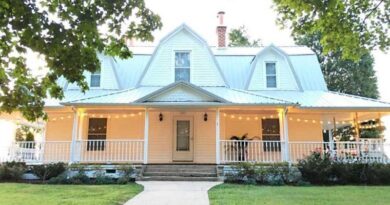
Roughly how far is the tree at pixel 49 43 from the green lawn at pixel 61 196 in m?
3.11

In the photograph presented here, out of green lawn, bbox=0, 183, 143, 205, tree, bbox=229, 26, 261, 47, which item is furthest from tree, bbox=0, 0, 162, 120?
tree, bbox=229, 26, 261, 47

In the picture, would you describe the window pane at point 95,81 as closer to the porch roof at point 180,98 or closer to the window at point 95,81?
the window at point 95,81

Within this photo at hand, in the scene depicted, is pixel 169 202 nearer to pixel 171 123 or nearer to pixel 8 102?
pixel 8 102

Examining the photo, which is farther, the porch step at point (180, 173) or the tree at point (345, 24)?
the porch step at point (180, 173)

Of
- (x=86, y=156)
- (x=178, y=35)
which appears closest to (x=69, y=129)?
(x=86, y=156)

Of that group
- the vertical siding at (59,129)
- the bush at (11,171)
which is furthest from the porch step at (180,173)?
the vertical siding at (59,129)

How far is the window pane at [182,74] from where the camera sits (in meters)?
17.6

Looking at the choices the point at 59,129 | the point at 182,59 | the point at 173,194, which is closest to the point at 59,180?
the point at 59,129

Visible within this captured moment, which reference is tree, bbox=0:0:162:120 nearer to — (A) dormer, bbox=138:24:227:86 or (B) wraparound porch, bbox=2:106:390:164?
(B) wraparound porch, bbox=2:106:390:164

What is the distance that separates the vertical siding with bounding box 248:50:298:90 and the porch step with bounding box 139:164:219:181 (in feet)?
18.0

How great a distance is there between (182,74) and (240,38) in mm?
20296

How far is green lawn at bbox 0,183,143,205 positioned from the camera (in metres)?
8.52

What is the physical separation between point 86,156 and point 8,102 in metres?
10.8

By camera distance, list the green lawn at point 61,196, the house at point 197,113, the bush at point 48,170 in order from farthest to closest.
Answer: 1. the house at point 197,113
2. the bush at point 48,170
3. the green lawn at point 61,196
